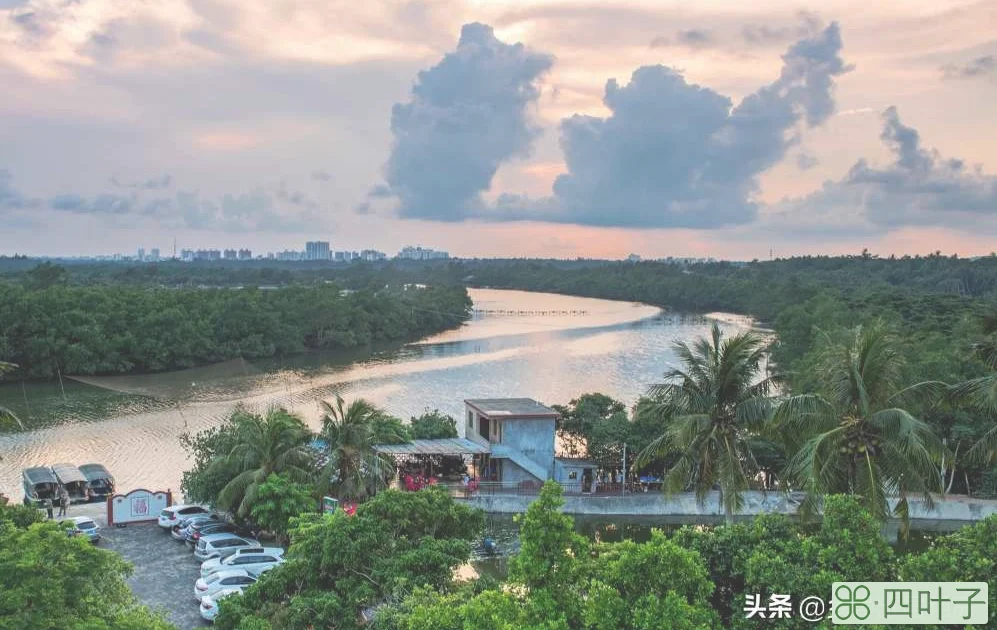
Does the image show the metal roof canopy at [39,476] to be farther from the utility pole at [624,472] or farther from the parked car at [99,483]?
the utility pole at [624,472]

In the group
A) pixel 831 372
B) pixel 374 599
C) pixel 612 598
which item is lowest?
pixel 374 599

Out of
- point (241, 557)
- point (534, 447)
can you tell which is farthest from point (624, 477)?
point (241, 557)

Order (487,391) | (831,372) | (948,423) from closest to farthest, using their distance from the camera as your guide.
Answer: (831,372) < (948,423) < (487,391)

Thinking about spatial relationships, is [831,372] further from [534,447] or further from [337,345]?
[337,345]

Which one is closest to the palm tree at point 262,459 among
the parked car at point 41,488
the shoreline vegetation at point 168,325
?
the parked car at point 41,488

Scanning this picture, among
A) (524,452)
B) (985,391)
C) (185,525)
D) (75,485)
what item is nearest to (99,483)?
(75,485)

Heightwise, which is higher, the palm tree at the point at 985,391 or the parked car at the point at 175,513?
the palm tree at the point at 985,391

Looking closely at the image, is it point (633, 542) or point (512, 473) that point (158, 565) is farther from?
point (633, 542)
